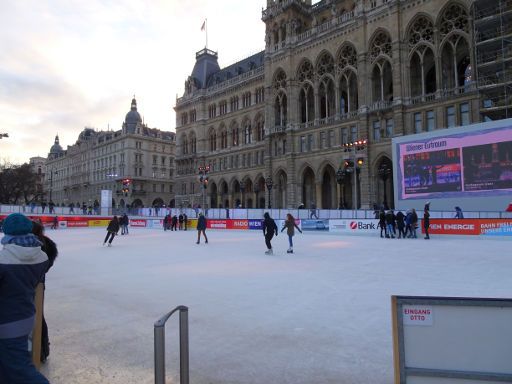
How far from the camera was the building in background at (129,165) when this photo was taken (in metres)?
91.0

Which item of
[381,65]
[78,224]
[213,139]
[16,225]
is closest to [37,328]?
[16,225]

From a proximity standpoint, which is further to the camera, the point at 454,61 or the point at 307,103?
the point at 307,103

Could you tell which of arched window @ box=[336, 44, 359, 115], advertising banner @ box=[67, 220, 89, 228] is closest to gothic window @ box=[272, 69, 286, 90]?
arched window @ box=[336, 44, 359, 115]

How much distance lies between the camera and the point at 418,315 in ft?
11.4

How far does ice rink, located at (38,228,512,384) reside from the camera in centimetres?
483

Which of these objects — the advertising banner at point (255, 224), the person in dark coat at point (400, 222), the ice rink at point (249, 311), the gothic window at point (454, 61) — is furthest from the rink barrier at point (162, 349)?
the gothic window at point (454, 61)

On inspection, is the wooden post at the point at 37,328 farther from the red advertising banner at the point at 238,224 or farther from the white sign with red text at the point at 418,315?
the red advertising banner at the point at 238,224

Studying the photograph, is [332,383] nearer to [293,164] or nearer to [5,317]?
[5,317]

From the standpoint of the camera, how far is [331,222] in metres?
29.2

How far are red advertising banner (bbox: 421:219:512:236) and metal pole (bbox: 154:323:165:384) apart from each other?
928 inches

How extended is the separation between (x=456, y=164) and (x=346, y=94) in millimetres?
22669

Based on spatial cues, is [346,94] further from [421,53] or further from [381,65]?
[421,53]

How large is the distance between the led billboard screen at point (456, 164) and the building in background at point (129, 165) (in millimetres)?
63233

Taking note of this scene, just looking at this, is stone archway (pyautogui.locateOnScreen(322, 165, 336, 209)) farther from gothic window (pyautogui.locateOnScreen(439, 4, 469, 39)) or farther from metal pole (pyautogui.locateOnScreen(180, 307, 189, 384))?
metal pole (pyautogui.locateOnScreen(180, 307, 189, 384))
